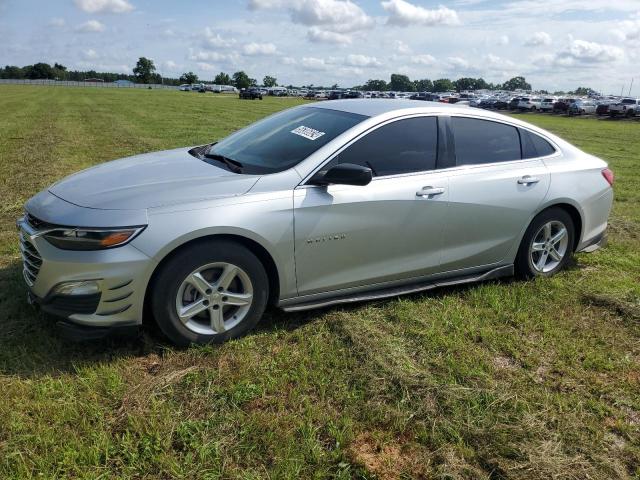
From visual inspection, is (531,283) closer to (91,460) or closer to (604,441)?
(604,441)

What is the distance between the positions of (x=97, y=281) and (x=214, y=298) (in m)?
0.70

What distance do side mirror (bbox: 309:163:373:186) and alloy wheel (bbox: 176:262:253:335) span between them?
821mm

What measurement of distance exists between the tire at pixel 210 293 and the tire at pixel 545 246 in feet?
7.90

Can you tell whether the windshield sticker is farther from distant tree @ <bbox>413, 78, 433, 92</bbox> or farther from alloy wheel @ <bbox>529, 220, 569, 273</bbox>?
distant tree @ <bbox>413, 78, 433, 92</bbox>

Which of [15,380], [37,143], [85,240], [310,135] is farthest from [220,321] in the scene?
[37,143]

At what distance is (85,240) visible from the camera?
313 centimetres

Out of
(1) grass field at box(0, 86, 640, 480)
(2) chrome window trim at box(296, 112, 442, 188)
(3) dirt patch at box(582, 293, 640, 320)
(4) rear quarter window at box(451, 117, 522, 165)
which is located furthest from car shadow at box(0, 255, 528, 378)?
(3) dirt patch at box(582, 293, 640, 320)

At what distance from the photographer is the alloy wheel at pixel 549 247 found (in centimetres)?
481

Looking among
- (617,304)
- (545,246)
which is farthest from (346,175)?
A: (617,304)

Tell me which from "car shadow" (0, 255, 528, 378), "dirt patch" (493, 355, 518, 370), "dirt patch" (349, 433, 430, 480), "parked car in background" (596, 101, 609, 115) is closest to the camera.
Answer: "dirt patch" (349, 433, 430, 480)

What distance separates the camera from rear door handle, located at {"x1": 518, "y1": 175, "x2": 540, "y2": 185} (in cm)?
451

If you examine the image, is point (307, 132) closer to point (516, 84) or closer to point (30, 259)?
point (30, 259)

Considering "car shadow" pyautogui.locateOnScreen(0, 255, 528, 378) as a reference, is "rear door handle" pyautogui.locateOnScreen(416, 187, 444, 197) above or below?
above

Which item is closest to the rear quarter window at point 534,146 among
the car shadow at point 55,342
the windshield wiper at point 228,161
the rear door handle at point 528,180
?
the rear door handle at point 528,180
